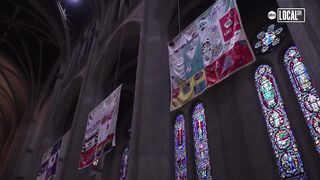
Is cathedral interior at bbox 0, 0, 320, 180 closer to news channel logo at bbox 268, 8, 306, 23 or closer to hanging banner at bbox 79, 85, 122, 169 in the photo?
news channel logo at bbox 268, 8, 306, 23

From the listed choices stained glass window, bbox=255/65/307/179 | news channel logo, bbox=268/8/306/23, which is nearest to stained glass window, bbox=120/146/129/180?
stained glass window, bbox=255/65/307/179

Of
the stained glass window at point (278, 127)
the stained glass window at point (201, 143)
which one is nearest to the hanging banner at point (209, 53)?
the stained glass window at point (278, 127)

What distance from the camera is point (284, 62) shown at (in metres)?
8.09

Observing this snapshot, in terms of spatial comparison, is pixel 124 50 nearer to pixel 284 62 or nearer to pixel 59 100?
pixel 59 100

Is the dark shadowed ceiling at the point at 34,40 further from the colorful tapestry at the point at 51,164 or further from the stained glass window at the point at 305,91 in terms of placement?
the stained glass window at the point at 305,91

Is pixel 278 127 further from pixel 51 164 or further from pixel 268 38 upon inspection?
pixel 51 164

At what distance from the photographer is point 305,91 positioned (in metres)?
7.10

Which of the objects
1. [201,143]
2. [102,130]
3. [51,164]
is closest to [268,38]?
[201,143]

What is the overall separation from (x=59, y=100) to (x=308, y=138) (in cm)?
1128

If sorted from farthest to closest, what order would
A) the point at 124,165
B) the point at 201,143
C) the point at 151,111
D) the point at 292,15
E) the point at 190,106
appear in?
the point at 124,165, the point at 190,106, the point at 201,143, the point at 151,111, the point at 292,15

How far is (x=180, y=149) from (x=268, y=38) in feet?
15.8

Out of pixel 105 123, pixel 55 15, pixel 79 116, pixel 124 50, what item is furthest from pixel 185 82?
pixel 55 15

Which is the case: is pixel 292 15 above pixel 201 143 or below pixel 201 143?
below

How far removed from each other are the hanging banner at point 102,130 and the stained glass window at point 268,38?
5.11 metres
